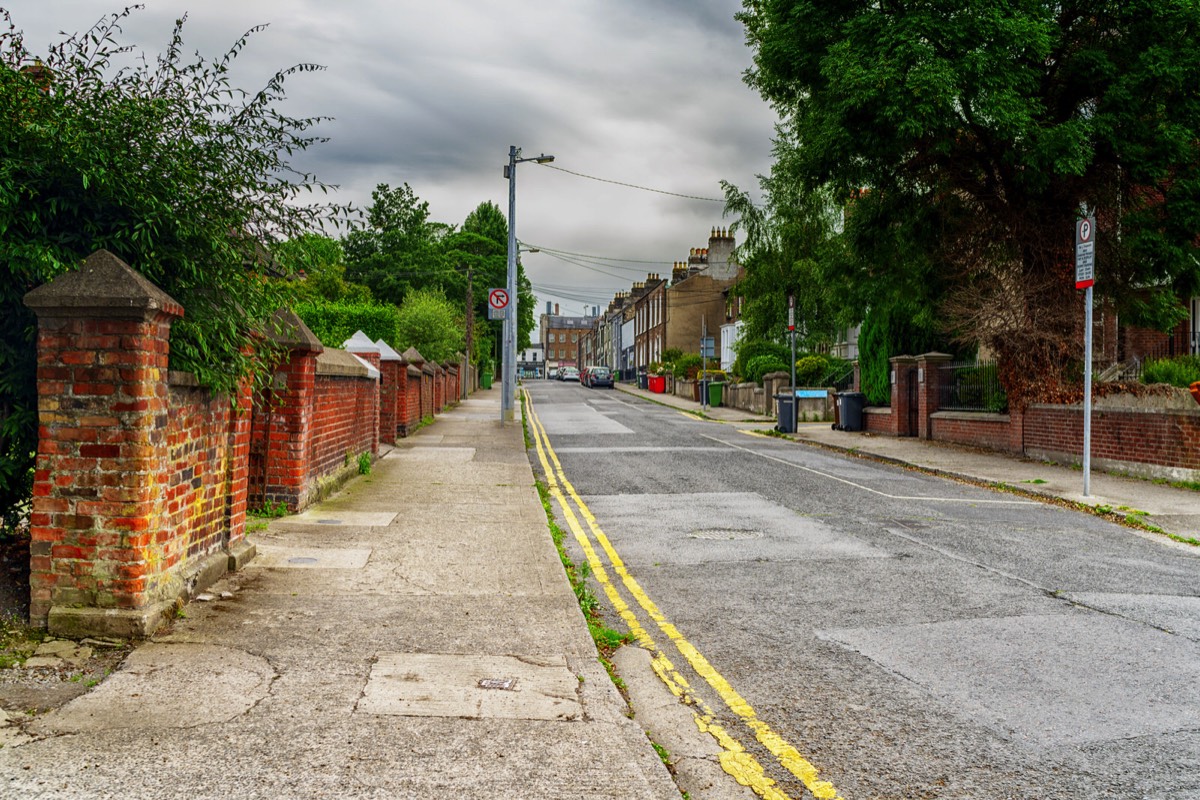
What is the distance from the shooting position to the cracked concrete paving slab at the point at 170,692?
403 centimetres

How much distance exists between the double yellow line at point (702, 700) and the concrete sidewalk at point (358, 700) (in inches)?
15.1

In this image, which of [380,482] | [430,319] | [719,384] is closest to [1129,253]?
[380,482]

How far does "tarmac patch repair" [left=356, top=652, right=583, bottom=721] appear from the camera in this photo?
434 cm

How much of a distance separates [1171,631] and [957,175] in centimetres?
1563

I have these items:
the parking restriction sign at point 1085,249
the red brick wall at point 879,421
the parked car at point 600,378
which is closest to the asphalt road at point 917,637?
the parking restriction sign at point 1085,249

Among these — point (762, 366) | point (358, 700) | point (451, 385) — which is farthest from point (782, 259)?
point (358, 700)

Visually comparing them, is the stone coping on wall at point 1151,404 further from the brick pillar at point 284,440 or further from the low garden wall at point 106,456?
the low garden wall at point 106,456

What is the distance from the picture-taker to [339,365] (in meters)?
11.2

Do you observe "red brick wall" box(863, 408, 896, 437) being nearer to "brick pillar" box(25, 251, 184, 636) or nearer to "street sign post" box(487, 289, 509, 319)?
"street sign post" box(487, 289, 509, 319)

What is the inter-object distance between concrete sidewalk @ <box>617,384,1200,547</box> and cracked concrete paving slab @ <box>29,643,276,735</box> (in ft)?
32.2

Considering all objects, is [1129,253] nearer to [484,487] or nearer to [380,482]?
[484,487]

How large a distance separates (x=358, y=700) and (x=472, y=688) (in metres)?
0.57

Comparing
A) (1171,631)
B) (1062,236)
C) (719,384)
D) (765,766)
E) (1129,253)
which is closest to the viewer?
(765,766)

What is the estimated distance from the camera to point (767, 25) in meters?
21.9
